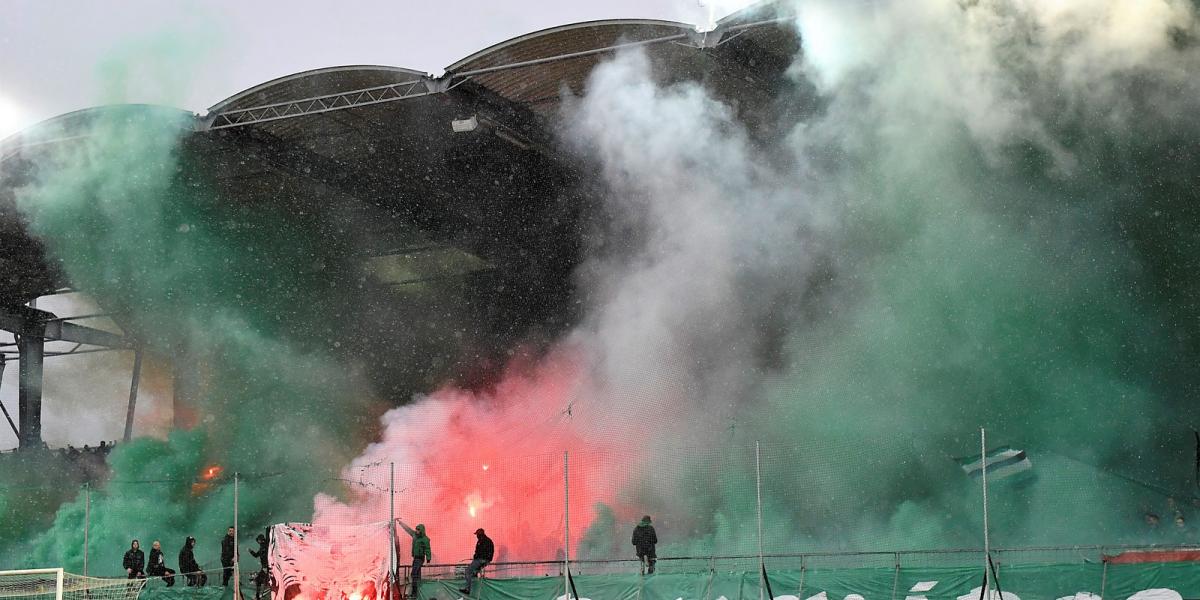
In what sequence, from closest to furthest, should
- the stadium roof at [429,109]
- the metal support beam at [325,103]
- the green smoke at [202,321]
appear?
the stadium roof at [429,109], the metal support beam at [325,103], the green smoke at [202,321]

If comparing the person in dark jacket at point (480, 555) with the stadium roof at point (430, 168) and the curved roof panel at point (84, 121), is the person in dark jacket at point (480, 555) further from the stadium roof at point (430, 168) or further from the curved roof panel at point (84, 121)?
the curved roof panel at point (84, 121)

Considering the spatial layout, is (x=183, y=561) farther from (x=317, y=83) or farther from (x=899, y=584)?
(x=899, y=584)

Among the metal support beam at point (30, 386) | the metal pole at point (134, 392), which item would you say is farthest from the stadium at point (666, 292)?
the metal pole at point (134, 392)

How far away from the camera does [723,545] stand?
22594 millimetres

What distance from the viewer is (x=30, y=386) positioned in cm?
3444

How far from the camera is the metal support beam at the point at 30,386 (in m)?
34.2

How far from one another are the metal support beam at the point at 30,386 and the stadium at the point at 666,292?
372 cm

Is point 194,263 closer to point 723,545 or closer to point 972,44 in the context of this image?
point 723,545

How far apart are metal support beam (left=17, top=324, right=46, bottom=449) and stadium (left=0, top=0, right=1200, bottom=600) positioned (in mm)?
3716

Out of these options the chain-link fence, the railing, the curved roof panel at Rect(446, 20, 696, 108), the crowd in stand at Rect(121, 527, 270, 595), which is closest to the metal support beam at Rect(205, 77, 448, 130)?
the curved roof panel at Rect(446, 20, 696, 108)

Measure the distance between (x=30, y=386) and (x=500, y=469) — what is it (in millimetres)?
15583

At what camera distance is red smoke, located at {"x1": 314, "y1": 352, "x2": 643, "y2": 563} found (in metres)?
24.6

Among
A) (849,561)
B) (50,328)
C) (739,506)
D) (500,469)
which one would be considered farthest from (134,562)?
(50,328)

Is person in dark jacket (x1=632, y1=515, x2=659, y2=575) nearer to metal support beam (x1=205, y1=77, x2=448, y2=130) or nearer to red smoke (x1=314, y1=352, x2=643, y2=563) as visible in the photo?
red smoke (x1=314, y1=352, x2=643, y2=563)
